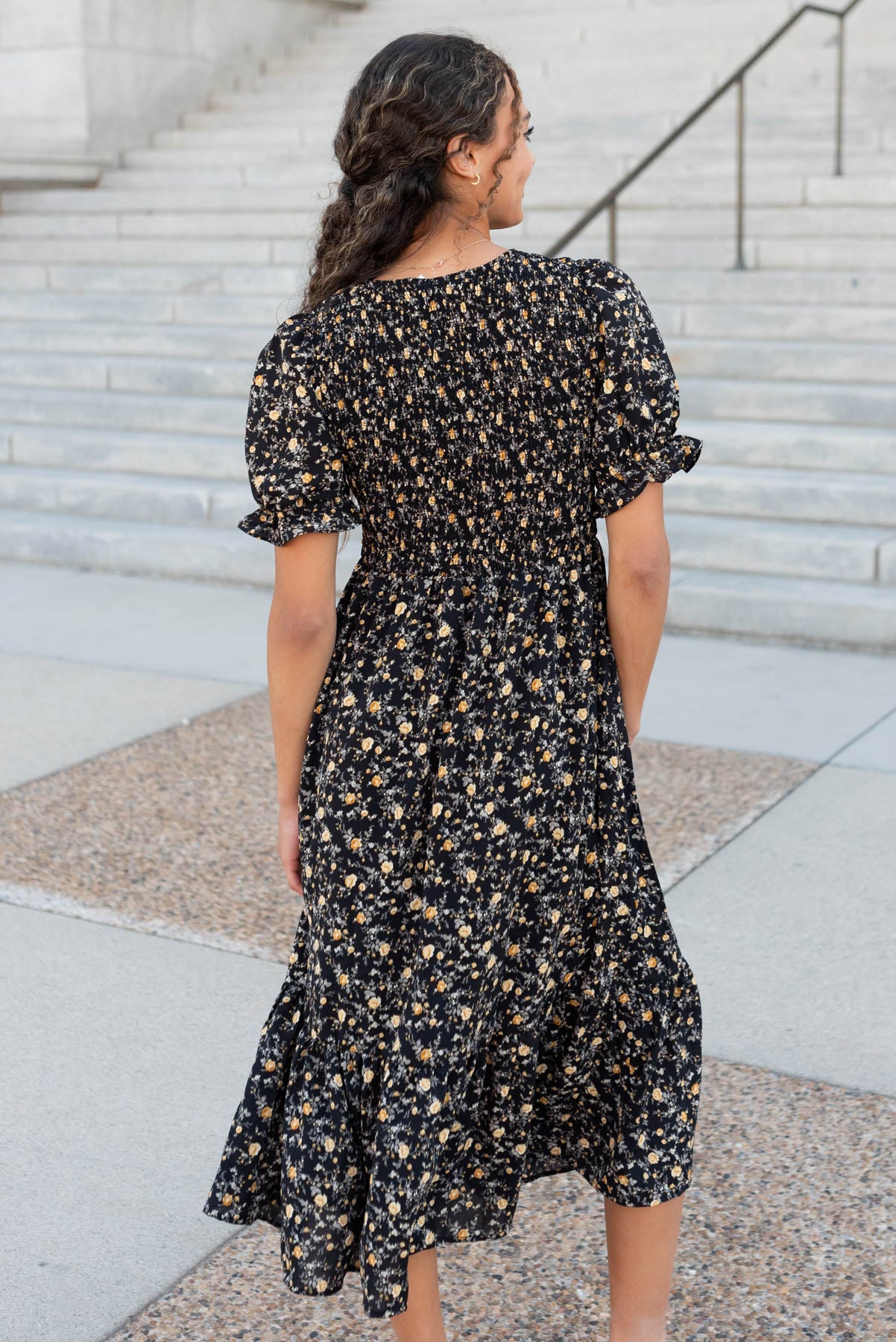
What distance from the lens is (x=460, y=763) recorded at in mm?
2041

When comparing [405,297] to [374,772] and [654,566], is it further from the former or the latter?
[374,772]

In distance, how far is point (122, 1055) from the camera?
333 cm

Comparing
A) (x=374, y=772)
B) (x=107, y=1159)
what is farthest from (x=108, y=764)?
(x=374, y=772)

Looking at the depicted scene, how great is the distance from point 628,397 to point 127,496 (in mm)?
6481

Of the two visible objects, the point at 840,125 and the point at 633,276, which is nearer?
the point at 633,276

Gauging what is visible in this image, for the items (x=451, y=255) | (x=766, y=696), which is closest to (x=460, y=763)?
(x=451, y=255)

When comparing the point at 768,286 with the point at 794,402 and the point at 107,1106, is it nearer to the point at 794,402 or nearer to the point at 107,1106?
the point at 794,402

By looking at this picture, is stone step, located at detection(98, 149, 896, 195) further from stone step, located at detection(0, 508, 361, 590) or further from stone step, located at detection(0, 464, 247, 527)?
stone step, located at detection(0, 508, 361, 590)

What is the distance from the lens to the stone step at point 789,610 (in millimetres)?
6121

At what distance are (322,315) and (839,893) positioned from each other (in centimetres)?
251

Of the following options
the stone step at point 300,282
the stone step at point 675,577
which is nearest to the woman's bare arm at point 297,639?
the stone step at point 675,577

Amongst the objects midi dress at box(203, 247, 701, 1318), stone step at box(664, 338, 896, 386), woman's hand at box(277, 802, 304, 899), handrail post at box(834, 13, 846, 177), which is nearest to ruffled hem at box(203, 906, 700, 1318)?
midi dress at box(203, 247, 701, 1318)

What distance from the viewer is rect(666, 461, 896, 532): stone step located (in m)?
6.82

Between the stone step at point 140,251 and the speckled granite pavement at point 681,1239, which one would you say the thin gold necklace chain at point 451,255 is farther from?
the stone step at point 140,251
